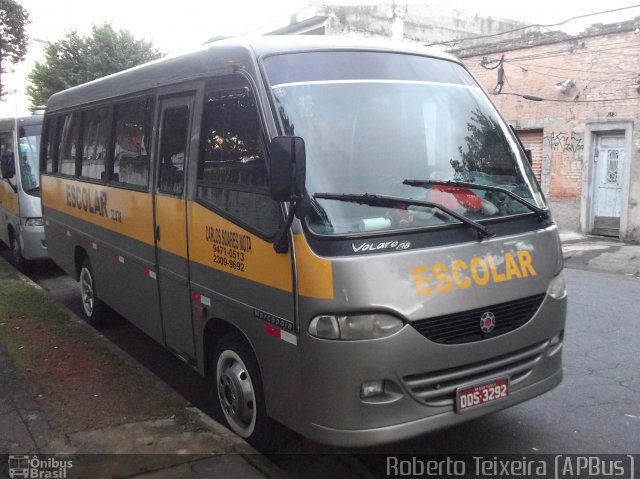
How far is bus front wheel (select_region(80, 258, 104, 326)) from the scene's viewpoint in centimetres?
709

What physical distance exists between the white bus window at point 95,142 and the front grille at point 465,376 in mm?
4370

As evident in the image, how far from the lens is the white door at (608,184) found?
14.1 meters

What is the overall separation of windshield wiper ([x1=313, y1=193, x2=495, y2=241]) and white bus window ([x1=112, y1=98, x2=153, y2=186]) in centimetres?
239

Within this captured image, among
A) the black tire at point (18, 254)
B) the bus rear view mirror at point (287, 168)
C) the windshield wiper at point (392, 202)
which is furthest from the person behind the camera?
the black tire at point (18, 254)

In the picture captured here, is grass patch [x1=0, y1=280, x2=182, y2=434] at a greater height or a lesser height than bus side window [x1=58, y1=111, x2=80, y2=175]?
lesser

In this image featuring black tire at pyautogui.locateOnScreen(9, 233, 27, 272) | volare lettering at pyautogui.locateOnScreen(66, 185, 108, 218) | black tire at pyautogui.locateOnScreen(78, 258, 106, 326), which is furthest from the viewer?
black tire at pyautogui.locateOnScreen(9, 233, 27, 272)

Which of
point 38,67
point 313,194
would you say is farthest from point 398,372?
point 38,67

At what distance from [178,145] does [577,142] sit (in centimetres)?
1234

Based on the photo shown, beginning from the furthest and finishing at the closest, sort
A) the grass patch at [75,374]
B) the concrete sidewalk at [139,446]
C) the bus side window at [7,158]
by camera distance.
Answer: the bus side window at [7,158] < the grass patch at [75,374] < the concrete sidewalk at [139,446]

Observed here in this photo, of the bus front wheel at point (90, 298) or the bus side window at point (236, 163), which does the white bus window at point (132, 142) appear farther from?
the bus front wheel at point (90, 298)

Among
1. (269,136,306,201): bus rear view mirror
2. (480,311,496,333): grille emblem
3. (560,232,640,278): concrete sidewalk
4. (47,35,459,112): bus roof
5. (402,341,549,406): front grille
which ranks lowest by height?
(560,232,640,278): concrete sidewalk

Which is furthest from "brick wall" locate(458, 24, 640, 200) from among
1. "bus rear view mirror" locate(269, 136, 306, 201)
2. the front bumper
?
"bus rear view mirror" locate(269, 136, 306, 201)

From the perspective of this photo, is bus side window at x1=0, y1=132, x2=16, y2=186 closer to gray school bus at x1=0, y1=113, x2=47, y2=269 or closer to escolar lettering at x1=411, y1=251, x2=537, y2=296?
gray school bus at x1=0, y1=113, x2=47, y2=269

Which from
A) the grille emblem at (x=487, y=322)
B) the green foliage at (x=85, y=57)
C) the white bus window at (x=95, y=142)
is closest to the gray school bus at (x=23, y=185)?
the white bus window at (x=95, y=142)
